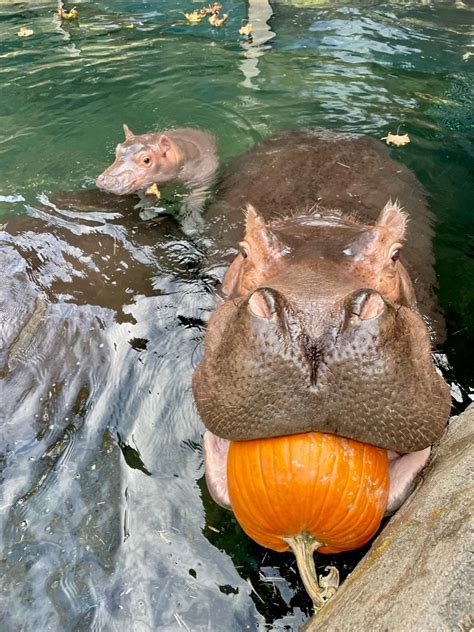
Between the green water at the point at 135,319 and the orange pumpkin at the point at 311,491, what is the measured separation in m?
0.44

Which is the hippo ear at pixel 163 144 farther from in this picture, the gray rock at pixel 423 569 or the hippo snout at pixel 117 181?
the gray rock at pixel 423 569

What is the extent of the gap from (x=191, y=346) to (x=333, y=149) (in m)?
2.50

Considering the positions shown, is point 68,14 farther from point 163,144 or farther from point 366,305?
point 366,305

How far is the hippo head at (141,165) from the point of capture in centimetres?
589

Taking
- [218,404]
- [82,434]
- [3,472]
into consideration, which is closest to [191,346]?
[82,434]

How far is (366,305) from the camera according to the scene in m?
1.95

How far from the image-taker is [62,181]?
624cm

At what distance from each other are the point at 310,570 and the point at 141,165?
4843 mm

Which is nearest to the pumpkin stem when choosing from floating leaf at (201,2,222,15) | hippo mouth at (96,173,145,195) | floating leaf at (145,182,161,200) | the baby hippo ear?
the baby hippo ear

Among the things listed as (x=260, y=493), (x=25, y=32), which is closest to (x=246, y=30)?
(x=25, y=32)

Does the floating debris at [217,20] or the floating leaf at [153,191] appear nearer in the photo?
the floating leaf at [153,191]

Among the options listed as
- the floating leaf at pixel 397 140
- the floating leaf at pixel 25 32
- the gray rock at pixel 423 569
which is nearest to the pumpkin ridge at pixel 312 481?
the gray rock at pixel 423 569

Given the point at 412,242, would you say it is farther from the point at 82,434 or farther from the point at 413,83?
the point at 413,83

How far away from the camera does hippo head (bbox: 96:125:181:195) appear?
19.3ft
